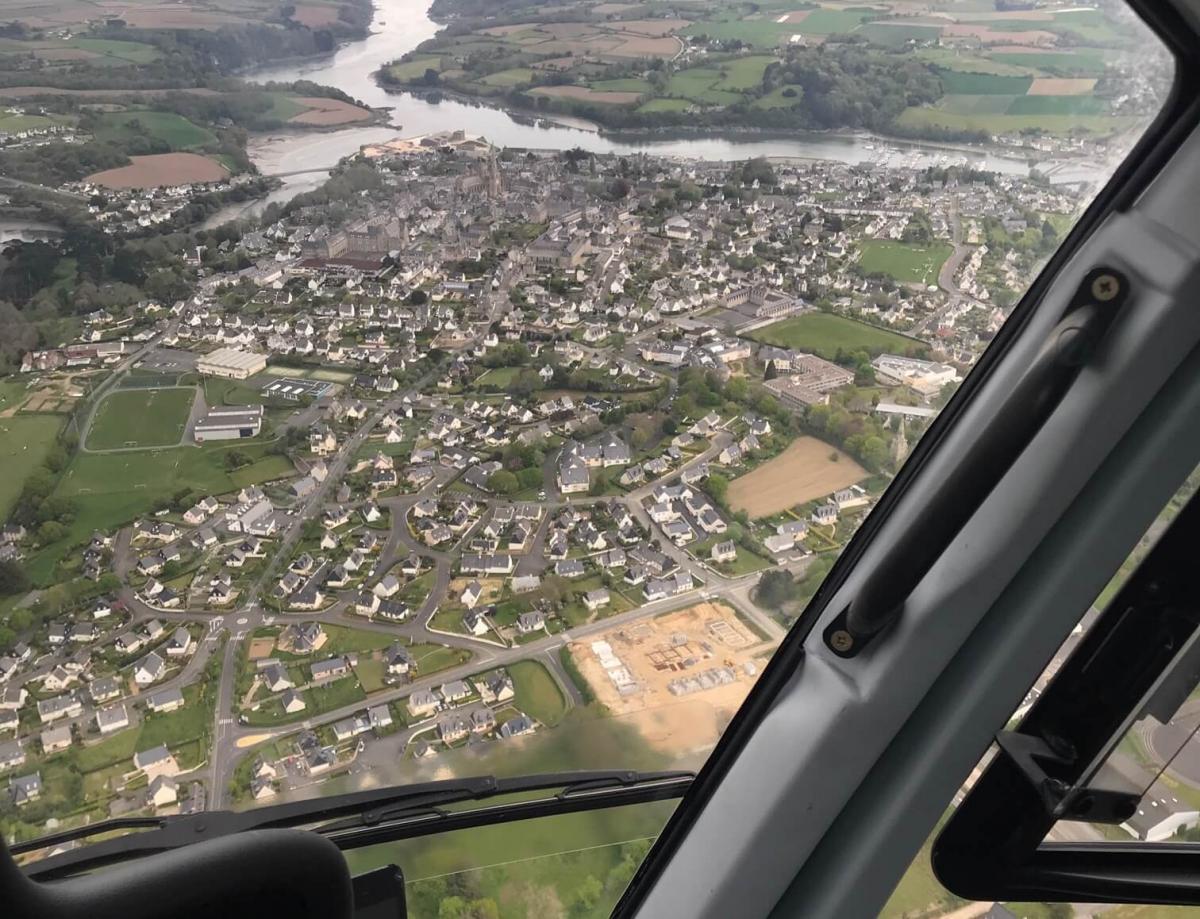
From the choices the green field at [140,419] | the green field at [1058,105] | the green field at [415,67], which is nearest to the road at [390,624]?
the green field at [140,419]

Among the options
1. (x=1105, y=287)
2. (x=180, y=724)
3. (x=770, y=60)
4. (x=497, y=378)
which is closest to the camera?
(x=1105, y=287)

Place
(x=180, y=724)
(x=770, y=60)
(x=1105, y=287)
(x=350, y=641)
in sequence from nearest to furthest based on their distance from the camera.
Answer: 1. (x=1105, y=287)
2. (x=180, y=724)
3. (x=350, y=641)
4. (x=770, y=60)

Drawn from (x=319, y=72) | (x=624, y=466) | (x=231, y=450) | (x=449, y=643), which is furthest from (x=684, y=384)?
(x=319, y=72)

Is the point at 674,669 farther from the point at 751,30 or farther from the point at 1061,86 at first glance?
the point at 751,30

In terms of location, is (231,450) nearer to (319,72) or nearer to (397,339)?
(397,339)

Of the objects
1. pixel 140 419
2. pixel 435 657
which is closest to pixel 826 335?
pixel 435 657

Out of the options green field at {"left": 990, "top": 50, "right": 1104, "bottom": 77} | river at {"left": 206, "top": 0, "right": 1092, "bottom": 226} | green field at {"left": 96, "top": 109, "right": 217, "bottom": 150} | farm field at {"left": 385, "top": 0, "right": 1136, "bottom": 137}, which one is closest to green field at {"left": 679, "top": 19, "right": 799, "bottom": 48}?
farm field at {"left": 385, "top": 0, "right": 1136, "bottom": 137}

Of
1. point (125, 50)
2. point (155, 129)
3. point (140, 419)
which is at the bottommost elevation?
point (140, 419)
